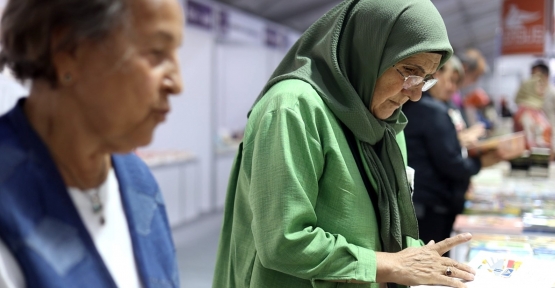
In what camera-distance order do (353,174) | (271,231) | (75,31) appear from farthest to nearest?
(353,174)
(271,231)
(75,31)

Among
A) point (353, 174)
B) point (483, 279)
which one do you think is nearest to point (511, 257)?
point (483, 279)

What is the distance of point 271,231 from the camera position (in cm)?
148

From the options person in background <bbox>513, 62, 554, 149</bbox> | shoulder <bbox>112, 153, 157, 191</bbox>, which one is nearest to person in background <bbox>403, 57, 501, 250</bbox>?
person in background <bbox>513, 62, 554, 149</bbox>

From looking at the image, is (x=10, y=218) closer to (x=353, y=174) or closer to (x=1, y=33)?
(x=1, y=33)

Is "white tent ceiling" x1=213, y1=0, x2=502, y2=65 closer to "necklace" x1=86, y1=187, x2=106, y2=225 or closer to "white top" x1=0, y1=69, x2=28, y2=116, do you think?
"white top" x1=0, y1=69, x2=28, y2=116

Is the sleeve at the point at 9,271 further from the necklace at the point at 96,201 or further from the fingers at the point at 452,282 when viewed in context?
the fingers at the point at 452,282

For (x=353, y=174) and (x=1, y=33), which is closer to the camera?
(x=1, y=33)

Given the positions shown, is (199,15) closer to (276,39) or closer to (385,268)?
(276,39)

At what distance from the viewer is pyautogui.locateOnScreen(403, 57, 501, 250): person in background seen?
3.10m

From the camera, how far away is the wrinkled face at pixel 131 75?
2.81 feet

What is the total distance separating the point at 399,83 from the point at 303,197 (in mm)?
445

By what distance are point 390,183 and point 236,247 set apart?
1.57ft

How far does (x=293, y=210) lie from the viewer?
4.77ft

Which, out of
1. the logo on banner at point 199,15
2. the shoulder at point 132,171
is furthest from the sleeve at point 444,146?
the logo on banner at point 199,15
